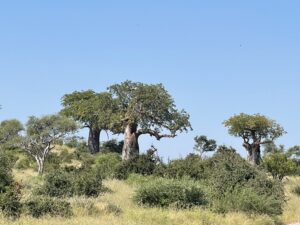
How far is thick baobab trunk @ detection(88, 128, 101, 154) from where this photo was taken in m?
65.1

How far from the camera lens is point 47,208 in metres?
15.8

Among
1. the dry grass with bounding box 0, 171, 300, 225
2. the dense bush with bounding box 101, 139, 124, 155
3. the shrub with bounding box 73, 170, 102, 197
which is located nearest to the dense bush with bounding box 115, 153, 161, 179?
the shrub with bounding box 73, 170, 102, 197

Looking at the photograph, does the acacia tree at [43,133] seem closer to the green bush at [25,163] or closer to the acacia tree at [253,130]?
the green bush at [25,163]

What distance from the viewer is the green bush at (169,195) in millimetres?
19562

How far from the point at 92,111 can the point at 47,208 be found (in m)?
41.8

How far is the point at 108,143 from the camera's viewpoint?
70750 millimetres

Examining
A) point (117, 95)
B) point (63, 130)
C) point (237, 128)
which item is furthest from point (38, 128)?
point (237, 128)

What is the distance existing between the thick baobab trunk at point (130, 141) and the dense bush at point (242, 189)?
2382 centimetres

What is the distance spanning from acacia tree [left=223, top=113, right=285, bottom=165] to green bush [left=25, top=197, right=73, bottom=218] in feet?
125

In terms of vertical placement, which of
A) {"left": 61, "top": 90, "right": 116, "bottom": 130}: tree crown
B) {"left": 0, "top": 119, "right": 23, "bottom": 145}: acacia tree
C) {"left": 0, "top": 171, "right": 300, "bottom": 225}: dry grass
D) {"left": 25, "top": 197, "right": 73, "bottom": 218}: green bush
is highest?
{"left": 61, "top": 90, "right": 116, "bottom": 130}: tree crown

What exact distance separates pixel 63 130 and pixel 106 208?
33446 mm

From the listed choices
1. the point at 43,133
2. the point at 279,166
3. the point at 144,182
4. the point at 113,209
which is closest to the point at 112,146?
the point at 43,133

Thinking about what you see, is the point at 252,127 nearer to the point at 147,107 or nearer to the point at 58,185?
the point at 147,107

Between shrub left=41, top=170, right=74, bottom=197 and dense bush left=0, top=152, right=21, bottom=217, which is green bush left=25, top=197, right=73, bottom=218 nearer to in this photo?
dense bush left=0, top=152, right=21, bottom=217
